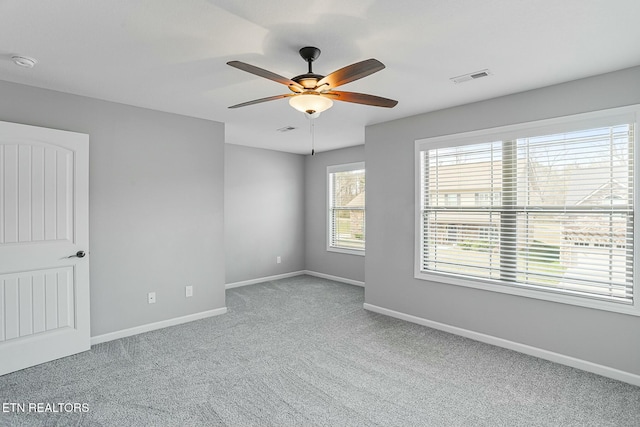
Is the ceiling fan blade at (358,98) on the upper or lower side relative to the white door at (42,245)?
upper

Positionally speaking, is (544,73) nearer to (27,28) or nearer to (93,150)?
(27,28)

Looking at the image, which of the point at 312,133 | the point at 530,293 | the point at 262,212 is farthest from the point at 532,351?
the point at 262,212

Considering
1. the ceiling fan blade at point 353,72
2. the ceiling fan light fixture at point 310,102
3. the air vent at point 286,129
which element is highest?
the air vent at point 286,129

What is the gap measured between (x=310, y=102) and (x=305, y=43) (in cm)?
41

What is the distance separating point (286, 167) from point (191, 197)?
2.78 m

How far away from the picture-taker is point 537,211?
3.20 m

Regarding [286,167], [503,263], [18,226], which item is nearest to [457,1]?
[503,263]

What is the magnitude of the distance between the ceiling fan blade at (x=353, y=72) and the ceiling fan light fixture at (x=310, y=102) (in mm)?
112

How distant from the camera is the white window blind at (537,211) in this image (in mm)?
2799

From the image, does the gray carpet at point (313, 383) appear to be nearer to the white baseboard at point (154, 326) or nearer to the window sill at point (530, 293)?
the white baseboard at point (154, 326)

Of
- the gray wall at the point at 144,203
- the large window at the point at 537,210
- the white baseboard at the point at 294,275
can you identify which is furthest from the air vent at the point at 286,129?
the white baseboard at the point at 294,275

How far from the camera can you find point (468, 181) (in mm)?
3703

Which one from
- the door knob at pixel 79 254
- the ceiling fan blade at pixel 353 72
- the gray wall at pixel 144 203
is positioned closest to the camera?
the ceiling fan blade at pixel 353 72

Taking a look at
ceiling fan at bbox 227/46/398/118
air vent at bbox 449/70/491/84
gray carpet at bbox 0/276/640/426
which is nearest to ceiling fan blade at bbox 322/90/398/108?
ceiling fan at bbox 227/46/398/118
